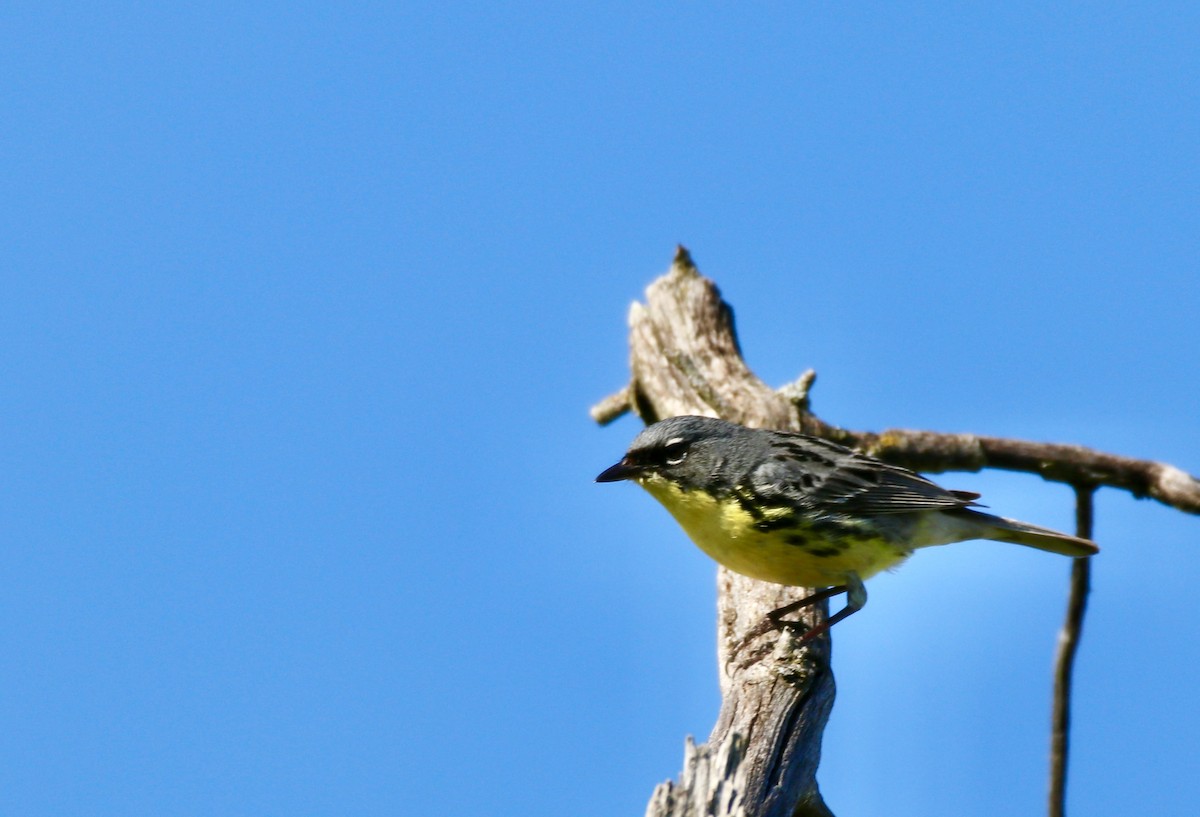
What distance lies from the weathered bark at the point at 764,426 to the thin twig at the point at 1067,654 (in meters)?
0.27

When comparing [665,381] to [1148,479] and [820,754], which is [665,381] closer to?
[1148,479]

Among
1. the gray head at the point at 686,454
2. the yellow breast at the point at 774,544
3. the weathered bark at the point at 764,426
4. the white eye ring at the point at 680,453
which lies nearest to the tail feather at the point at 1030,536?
the yellow breast at the point at 774,544

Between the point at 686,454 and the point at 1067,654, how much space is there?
4015mm

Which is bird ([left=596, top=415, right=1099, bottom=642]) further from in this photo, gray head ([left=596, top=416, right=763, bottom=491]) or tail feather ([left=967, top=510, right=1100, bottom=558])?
tail feather ([left=967, top=510, right=1100, bottom=558])

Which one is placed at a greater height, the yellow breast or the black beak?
the black beak

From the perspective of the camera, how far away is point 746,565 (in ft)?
22.4

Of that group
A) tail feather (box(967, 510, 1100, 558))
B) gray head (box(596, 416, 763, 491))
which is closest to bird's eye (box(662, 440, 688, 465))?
gray head (box(596, 416, 763, 491))

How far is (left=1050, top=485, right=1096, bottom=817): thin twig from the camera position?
28.8 ft

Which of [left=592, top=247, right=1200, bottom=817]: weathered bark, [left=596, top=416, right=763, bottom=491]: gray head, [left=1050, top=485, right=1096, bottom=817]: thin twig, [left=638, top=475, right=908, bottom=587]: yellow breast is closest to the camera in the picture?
[left=592, top=247, right=1200, bottom=817]: weathered bark

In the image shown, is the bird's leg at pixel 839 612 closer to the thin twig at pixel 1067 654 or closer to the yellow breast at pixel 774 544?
the yellow breast at pixel 774 544

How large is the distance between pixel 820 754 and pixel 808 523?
1328 mm

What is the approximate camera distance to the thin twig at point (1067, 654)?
877cm

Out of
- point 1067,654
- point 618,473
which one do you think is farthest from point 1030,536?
point 618,473

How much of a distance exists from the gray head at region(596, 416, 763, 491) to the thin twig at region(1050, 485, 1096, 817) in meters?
3.50
